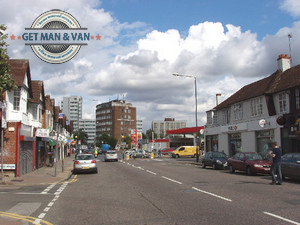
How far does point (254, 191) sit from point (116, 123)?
138111 millimetres

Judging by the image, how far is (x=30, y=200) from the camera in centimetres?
1119

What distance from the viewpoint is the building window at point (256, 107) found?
29.4 metres

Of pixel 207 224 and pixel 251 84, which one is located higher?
pixel 251 84

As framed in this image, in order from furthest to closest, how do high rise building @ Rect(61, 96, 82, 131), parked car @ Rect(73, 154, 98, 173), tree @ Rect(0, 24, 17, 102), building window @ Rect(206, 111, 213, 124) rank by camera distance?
1. high rise building @ Rect(61, 96, 82, 131)
2. building window @ Rect(206, 111, 213, 124)
3. parked car @ Rect(73, 154, 98, 173)
4. tree @ Rect(0, 24, 17, 102)

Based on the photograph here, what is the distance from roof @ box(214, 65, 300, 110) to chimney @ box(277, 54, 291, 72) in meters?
0.46

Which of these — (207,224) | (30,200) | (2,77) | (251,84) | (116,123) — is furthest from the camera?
(116,123)

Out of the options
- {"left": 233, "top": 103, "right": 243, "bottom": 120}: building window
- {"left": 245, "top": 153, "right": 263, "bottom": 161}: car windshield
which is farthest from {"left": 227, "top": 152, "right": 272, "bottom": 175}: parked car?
{"left": 233, "top": 103, "right": 243, "bottom": 120}: building window

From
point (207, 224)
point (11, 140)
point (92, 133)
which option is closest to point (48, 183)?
point (11, 140)

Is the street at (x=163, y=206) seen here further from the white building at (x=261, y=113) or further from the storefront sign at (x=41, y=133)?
the white building at (x=261, y=113)

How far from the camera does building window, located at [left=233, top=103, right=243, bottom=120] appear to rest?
109ft

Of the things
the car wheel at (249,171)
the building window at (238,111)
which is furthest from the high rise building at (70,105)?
the car wheel at (249,171)

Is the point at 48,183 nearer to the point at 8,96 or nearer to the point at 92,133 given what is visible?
the point at 8,96

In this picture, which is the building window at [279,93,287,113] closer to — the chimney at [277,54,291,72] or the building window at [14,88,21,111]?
the chimney at [277,54,291,72]

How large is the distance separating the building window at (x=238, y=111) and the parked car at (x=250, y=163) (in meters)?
12.7
